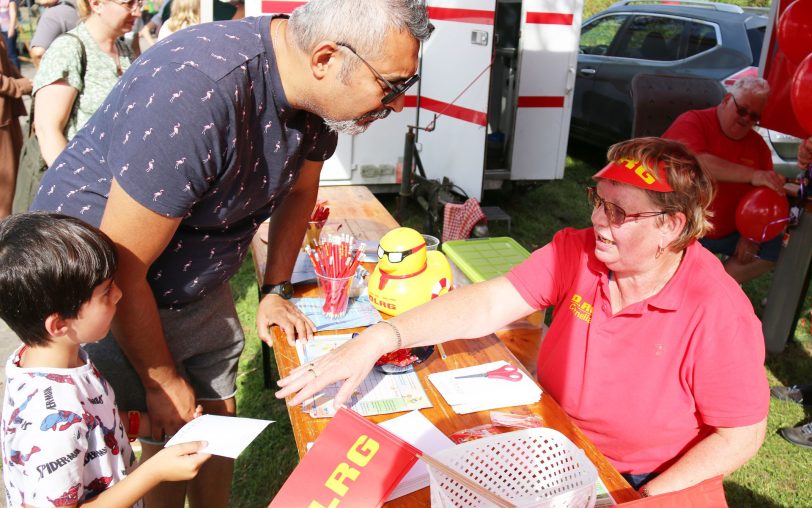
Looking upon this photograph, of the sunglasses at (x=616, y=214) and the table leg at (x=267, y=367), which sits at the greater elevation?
the sunglasses at (x=616, y=214)

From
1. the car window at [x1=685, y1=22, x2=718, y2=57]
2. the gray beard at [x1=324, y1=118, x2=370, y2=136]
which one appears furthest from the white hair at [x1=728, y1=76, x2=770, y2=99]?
the gray beard at [x1=324, y1=118, x2=370, y2=136]

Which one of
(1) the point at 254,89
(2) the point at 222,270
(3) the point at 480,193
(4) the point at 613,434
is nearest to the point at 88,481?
(2) the point at 222,270

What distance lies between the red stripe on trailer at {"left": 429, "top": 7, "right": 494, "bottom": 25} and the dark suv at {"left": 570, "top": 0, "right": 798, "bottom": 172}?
7.85 ft

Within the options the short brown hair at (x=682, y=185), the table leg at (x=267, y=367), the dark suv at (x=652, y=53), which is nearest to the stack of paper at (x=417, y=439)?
the short brown hair at (x=682, y=185)

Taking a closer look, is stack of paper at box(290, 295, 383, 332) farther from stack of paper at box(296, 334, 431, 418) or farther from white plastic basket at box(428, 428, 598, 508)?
white plastic basket at box(428, 428, 598, 508)

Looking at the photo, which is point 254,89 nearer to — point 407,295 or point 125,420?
point 407,295

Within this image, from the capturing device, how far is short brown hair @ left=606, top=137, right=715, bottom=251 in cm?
177

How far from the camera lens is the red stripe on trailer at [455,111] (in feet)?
16.5

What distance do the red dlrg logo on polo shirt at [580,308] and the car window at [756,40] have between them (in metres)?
5.20

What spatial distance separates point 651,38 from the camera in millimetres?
7125

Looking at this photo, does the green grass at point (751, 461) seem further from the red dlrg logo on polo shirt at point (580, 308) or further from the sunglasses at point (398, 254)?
the red dlrg logo on polo shirt at point (580, 308)

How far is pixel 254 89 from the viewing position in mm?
1552

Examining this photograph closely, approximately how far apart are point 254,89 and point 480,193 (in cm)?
382

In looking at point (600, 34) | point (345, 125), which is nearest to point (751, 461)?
point (345, 125)
